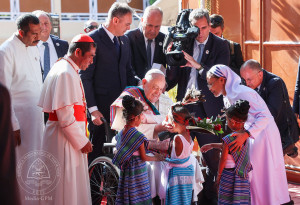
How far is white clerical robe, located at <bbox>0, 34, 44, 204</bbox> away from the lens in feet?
16.9

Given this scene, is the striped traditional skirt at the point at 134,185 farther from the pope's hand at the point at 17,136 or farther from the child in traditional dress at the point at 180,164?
the pope's hand at the point at 17,136

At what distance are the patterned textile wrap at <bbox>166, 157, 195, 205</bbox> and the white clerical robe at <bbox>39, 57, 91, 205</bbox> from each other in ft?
2.51

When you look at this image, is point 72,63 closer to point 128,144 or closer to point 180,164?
point 128,144

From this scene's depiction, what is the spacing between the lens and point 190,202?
4.64 metres

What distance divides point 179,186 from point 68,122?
1059 mm

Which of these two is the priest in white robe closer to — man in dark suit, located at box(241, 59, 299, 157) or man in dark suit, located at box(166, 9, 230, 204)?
man in dark suit, located at box(166, 9, 230, 204)

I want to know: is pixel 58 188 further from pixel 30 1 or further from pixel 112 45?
pixel 30 1

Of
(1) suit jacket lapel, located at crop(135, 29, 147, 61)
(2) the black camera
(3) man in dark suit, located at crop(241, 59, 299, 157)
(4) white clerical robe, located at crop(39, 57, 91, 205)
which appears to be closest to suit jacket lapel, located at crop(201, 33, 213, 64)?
(2) the black camera

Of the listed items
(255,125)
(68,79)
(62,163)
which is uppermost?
(68,79)

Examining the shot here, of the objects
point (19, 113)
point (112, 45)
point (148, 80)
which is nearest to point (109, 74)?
point (112, 45)

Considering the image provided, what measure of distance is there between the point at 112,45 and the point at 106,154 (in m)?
1.21

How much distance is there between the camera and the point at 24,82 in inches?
207

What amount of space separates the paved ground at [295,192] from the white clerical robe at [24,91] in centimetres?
291

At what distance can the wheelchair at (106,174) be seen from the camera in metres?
5.10
